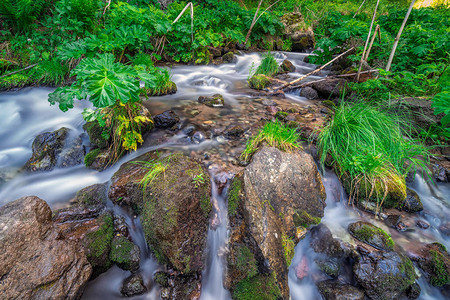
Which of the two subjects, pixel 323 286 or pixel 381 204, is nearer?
pixel 323 286

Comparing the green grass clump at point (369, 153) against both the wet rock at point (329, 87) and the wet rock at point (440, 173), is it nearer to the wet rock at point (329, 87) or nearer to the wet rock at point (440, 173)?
the wet rock at point (440, 173)

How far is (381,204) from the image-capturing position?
2.73m

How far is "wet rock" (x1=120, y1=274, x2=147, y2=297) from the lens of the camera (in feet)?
6.69

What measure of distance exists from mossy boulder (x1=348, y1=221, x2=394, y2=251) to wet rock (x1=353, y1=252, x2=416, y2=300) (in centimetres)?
12

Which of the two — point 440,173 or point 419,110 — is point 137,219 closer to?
point 440,173

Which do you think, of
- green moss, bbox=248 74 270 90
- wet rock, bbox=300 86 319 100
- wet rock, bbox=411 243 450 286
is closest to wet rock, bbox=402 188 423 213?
wet rock, bbox=411 243 450 286

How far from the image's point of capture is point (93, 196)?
2555 mm

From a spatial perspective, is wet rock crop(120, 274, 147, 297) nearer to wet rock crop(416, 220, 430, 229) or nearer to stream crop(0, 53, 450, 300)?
stream crop(0, 53, 450, 300)

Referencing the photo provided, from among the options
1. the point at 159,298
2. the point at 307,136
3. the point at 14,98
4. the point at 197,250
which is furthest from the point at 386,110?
the point at 14,98

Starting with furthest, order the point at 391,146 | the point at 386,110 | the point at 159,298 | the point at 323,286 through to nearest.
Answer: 1. the point at 386,110
2. the point at 391,146
3. the point at 323,286
4. the point at 159,298

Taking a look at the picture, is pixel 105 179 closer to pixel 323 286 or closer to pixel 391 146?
pixel 323 286

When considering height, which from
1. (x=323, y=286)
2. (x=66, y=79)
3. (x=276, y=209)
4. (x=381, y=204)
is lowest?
(x=323, y=286)

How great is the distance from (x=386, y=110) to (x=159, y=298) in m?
4.62

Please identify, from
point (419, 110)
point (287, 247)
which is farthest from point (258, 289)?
point (419, 110)
